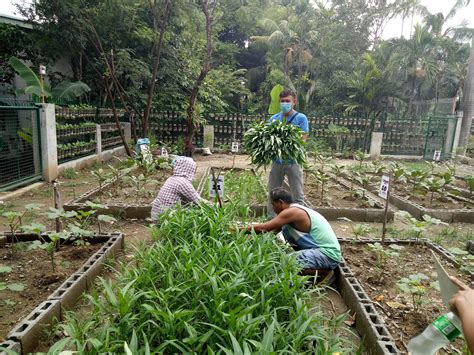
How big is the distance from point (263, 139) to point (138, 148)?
226 inches

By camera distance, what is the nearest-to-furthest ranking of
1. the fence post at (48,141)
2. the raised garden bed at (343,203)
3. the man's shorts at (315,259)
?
1. the man's shorts at (315,259)
2. the raised garden bed at (343,203)
3. the fence post at (48,141)

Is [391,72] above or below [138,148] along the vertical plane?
above

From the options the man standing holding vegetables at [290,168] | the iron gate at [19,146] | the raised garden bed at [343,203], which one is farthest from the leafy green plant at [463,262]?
the iron gate at [19,146]

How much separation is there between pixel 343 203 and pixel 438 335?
5.18 m

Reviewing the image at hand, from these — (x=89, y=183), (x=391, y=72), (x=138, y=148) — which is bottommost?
(x=89, y=183)

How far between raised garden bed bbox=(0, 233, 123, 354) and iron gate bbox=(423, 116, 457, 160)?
14.8 m

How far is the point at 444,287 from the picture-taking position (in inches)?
56.5

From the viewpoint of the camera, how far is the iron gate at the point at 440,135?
584 inches

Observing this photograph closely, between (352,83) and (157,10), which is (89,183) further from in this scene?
(352,83)

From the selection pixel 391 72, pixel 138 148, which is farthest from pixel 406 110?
pixel 138 148

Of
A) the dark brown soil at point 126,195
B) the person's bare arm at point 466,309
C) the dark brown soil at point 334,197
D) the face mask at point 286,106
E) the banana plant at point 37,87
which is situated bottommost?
the dark brown soil at point 126,195

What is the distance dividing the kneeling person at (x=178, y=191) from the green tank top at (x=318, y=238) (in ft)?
4.12

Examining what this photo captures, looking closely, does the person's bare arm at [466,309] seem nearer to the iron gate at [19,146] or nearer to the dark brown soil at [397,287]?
the dark brown soil at [397,287]

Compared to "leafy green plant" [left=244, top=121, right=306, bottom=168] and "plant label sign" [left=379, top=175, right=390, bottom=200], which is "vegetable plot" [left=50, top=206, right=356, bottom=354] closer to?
"plant label sign" [left=379, top=175, right=390, bottom=200]
